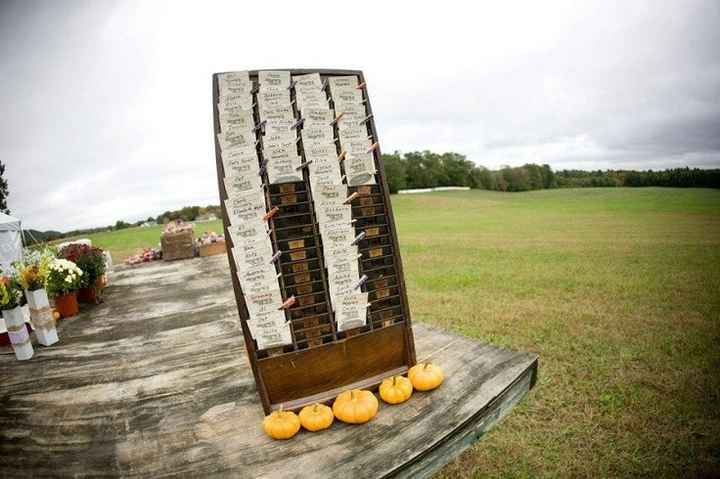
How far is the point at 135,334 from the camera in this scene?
3.48m

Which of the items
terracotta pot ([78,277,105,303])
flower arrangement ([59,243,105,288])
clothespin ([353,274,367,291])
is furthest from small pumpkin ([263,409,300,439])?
terracotta pot ([78,277,105,303])

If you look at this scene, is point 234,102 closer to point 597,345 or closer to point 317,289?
point 317,289

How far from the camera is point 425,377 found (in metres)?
2.02

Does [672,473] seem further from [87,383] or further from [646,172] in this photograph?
[646,172]

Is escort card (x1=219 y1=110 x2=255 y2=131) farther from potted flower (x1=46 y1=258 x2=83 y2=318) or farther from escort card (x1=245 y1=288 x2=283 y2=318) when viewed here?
potted flower (x1=46 y1=258 x2=83 y2=318)

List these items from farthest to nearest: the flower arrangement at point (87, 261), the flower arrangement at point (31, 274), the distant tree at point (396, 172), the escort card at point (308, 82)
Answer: the distant tree at point (396, 172)
the flower arrangement at point (87, 261)
the flower arrangement at point (31, 274)
the escort card at point (308, 82)

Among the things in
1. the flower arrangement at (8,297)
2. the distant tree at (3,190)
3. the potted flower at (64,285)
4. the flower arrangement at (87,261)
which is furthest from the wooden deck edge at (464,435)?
the distant tree at (3,190)

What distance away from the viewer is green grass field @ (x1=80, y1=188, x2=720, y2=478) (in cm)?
278

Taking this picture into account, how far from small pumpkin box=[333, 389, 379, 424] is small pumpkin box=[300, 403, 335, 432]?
58 mm

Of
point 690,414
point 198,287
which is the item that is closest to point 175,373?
point 198,287

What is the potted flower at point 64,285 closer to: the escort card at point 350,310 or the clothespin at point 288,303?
the clothespin at point 288,303

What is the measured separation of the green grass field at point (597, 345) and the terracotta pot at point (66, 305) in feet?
16.0

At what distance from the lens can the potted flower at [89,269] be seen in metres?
4.98

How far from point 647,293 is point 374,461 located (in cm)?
752
